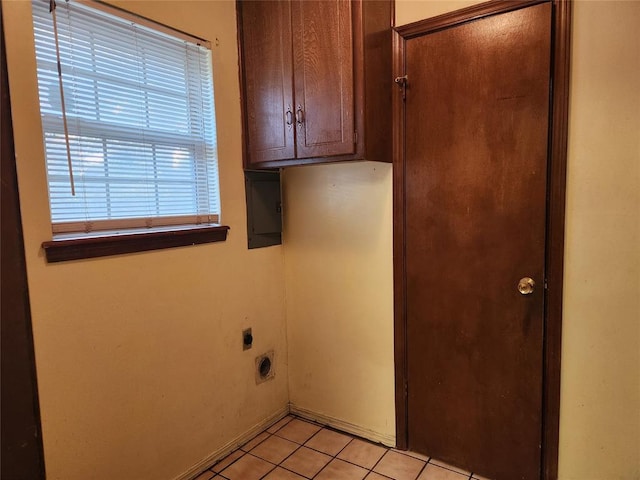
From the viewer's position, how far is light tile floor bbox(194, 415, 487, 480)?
1.95 m

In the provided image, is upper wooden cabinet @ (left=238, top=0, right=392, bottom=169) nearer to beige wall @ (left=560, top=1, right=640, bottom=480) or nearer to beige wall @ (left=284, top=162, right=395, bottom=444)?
beige wall @ (left=284, top=162, right=395, bottom=444)

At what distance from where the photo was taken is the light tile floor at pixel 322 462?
195cm

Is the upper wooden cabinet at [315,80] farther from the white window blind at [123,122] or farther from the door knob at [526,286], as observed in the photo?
the door knob at [526,286]

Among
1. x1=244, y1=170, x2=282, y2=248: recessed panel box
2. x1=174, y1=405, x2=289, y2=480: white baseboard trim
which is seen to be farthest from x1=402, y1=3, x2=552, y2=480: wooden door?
x1=174, y1=405, x2=289, y2=480: white baseboard trim

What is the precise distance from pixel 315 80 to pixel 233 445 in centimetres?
186

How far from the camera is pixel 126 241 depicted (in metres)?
1.66

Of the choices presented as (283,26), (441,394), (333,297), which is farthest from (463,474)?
(283,26)

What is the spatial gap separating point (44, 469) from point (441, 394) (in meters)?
1.64

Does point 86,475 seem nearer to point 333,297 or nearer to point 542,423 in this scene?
point 333,297

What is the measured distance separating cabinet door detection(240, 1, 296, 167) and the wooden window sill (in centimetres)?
45

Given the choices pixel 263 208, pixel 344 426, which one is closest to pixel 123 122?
pixel 263 208

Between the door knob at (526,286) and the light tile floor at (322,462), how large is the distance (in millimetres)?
910

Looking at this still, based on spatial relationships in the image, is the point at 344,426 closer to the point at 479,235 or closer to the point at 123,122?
the point at 479,235

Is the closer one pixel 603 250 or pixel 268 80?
pixel 603 250
